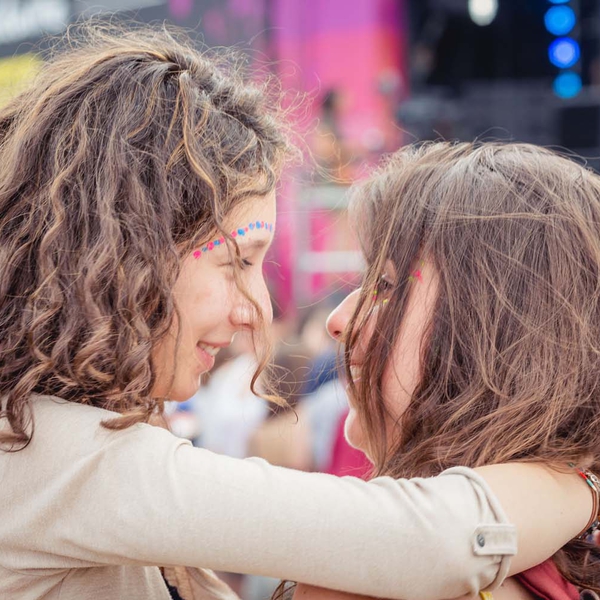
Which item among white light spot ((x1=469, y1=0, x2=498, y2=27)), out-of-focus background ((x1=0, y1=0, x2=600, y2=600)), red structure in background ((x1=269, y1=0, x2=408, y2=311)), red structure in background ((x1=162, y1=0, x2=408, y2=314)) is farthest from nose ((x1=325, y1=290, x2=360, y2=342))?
white light spot ((x1=469, y1=0, x2=498, y2=27))

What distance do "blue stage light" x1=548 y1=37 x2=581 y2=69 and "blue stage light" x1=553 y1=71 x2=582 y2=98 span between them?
10 cm

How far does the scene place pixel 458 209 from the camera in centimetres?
133

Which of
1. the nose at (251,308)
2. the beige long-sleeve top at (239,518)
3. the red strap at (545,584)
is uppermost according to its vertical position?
the nose at (251,308)

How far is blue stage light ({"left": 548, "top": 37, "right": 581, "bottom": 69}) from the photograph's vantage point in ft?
21.6

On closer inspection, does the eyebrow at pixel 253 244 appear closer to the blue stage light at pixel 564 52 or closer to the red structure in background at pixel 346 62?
the red structure in background at pixel 346 62

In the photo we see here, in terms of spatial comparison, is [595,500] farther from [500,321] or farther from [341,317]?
[341,317]

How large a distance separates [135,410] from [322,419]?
95.5 inches

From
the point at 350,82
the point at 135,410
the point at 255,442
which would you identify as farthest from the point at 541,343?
the point at 350,82

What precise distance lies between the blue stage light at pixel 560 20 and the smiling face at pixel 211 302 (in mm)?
5998

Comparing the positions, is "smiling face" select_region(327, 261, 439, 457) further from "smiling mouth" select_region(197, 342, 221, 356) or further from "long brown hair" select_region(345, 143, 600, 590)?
"smiling mouth" select_region(197, 342, 221, 356)

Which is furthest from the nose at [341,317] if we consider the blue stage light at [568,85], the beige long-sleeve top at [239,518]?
the blue stage light at [568,85]

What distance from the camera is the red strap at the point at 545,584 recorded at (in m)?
1.13

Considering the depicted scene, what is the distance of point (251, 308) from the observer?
54.7 inches

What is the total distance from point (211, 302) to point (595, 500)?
69cm
